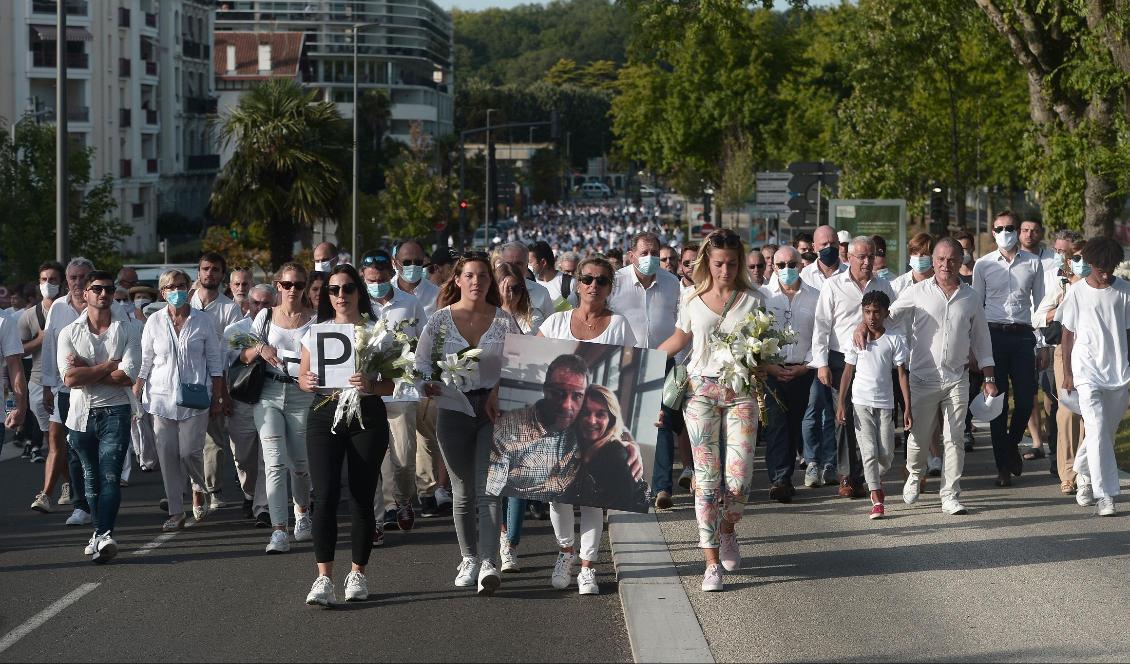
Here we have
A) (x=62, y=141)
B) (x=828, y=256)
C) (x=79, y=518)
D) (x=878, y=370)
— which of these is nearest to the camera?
(x=878, y=370)

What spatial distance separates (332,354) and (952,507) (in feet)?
15.0

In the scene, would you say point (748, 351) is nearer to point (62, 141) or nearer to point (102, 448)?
point (102, 448)

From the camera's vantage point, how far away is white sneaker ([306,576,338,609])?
317 inches

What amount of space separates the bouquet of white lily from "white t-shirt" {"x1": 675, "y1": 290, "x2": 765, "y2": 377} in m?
0.08

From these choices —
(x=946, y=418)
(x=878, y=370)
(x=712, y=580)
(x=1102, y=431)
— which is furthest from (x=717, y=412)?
(x=1102, y=431)

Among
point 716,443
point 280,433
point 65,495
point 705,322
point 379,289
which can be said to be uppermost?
point 379,289

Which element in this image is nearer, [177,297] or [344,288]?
[344,288]

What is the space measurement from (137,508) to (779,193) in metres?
15.1

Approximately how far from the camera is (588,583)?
8.40 metres

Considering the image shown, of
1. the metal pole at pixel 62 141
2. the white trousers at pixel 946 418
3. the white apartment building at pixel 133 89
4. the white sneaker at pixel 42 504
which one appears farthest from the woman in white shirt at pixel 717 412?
the white apartment building at pixel 133 89

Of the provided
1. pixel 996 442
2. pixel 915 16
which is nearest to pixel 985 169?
pixel 915 16

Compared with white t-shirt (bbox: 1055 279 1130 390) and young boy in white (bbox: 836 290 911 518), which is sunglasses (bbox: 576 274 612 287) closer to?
young boy in white (bbox: 836 290 911 518)

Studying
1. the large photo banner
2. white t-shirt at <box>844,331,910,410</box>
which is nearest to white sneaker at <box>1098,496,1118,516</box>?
white t-shirt at <box>844,331,910,410</box>

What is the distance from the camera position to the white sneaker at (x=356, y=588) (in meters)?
8.23
